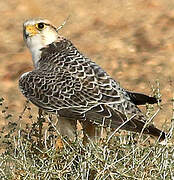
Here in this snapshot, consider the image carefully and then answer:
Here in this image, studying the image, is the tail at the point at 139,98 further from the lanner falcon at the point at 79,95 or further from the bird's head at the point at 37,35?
the bird's head at the point at 37,35

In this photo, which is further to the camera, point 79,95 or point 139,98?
point 139,98

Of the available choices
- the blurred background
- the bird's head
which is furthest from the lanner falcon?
the blurred background

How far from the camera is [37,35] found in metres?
5.27

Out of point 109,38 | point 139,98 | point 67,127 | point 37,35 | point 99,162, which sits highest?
point 109,38

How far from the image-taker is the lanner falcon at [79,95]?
15.2 feet

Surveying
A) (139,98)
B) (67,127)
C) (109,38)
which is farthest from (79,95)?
(109,38)

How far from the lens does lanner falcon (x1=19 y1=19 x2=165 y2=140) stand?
4.63 metres

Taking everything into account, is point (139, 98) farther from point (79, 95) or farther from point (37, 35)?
point (37, 35)

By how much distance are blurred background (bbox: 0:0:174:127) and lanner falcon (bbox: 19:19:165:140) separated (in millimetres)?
2043

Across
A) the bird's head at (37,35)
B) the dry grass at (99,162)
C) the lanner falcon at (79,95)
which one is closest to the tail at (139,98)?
the lanner falcon at (79,95)

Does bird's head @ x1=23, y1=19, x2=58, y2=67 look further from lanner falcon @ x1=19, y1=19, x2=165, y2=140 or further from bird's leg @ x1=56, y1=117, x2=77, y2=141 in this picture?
bird's leg @ x1=56, y1=117, x2=77, y2=141

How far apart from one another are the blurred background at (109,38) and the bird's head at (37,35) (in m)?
1.84

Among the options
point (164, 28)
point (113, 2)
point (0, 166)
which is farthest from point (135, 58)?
point (0, 166)

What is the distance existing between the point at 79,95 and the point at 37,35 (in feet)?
2.44
